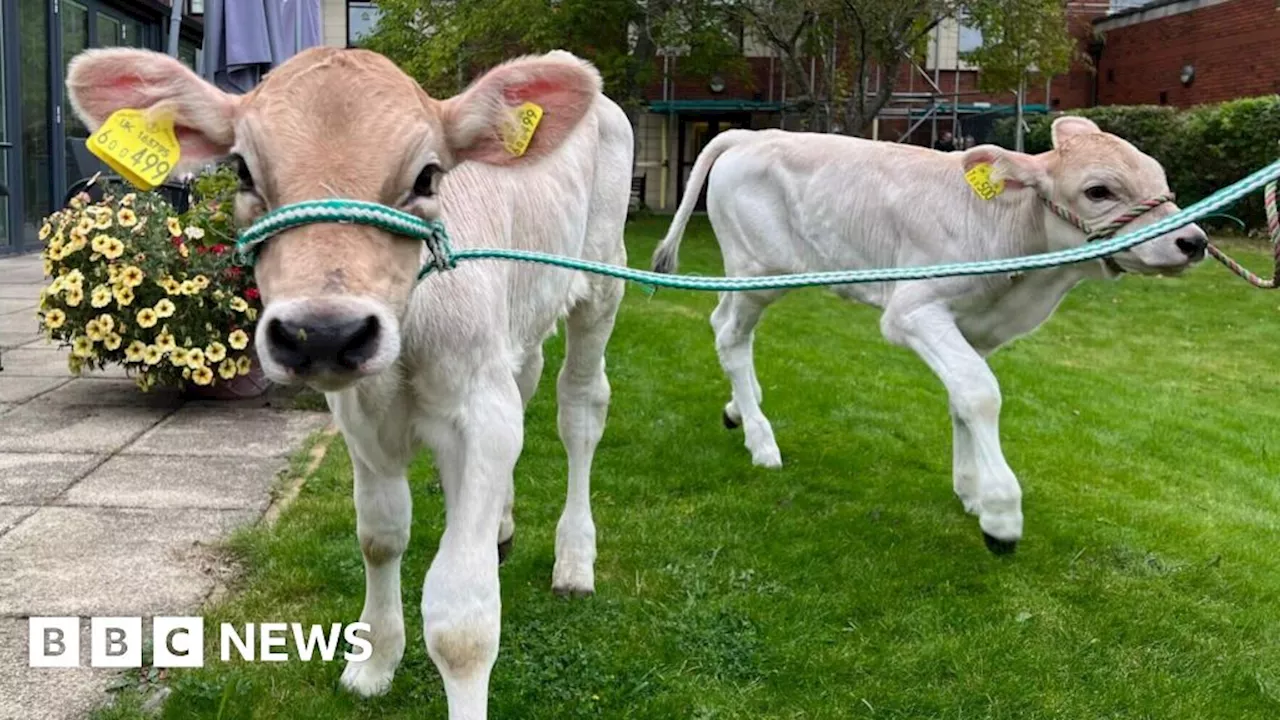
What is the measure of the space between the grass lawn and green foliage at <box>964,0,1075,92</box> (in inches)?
554

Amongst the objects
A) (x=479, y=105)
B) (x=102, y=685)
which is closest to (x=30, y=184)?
(x=102, y=685)

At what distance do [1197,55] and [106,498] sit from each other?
96.1 feet

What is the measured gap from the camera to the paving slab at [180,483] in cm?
495

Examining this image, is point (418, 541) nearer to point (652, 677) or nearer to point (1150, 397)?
point (652, 677)

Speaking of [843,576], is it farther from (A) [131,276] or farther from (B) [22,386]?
(B) [22,386]

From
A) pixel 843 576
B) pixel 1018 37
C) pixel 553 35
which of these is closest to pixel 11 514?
pixel 843 576

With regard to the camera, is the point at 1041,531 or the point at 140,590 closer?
the point at 140,590

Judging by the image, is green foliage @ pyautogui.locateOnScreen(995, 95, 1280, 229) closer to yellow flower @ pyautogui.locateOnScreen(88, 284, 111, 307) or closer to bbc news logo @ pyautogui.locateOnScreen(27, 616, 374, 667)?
yellow flower @ pyautogui.locateOnScreen(88, 284, 111, 307)

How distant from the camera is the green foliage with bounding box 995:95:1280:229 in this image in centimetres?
2106

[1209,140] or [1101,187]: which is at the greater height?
[1209,140]

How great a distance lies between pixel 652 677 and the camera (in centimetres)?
354

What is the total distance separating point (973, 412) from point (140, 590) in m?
3.21

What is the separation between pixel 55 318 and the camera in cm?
647

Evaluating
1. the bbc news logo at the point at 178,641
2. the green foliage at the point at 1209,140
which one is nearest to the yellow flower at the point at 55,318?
the bbc news logo at the point at 178,641
